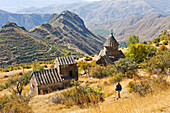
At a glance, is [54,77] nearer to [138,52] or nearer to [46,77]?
[46,77]

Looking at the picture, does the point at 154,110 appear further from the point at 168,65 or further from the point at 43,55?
the point at 43,55

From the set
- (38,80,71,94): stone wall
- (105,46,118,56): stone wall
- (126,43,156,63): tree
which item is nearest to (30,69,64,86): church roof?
(38,80,71,94): stone wall

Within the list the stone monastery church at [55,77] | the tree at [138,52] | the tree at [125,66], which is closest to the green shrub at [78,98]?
the stone monastery church at [55,77]

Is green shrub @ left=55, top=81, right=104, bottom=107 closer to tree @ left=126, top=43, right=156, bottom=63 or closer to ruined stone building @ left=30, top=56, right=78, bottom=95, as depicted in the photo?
ruined stone building @ left=30, top=56, right=78, bottom=95

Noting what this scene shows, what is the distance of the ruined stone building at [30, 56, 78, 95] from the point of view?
18125 millimetres

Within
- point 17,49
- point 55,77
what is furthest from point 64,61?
point 17,49

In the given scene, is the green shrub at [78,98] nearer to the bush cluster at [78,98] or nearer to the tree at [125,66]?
the bush cluster at [78,98]

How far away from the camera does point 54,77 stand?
63.7 ft

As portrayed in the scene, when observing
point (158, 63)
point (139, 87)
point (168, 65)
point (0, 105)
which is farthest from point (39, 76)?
point (168, 65)

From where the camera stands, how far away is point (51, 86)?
18.8 m

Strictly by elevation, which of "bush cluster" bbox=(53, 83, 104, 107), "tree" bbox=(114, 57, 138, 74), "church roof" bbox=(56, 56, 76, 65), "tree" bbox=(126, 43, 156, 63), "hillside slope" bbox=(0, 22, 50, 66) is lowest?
"bush cluster" bbox=(53, 83, 104, 107)

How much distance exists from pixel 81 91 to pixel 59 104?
71.0 inches

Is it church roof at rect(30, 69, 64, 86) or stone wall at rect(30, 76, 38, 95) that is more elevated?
church roof at rect(30, 69, 64, 86)

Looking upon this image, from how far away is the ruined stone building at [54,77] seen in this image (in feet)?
59.5
